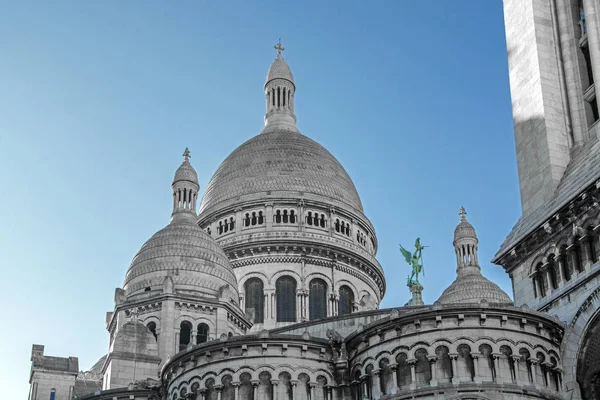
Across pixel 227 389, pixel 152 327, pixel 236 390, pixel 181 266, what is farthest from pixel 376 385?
pixel 181 266

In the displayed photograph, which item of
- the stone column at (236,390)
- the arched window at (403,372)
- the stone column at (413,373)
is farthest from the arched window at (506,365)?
the stone column at (236,390)

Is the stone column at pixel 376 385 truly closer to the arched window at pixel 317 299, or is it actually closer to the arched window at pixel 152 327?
the arched window at pixel 152 327

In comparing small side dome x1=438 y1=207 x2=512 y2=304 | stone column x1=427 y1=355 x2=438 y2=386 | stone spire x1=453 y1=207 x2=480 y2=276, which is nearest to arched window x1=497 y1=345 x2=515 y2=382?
stone column x1=427 y1=355 x2=438 y2=386

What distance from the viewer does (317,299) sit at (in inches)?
2778

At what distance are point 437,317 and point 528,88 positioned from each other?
11.2 meters

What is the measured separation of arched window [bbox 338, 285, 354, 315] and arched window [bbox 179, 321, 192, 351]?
14.7m

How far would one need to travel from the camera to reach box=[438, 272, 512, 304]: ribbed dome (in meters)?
64.4

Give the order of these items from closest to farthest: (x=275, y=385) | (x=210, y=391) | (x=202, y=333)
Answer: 1. (x=275, y=385)
2. (x=210, y=391)
3. (x=202, y=333)

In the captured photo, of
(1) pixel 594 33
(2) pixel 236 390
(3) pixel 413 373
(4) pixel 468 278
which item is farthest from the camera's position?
(4) pixel 468 278

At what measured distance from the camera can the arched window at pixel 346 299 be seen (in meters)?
71.1

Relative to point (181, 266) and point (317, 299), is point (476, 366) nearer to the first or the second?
point (181, 266)

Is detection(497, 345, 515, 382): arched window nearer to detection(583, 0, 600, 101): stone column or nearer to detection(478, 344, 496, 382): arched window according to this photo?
detection(478, 344, 496, 382): arched window

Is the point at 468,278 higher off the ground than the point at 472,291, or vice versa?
the point at 468,278

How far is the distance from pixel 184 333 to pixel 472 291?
18.2 meters
